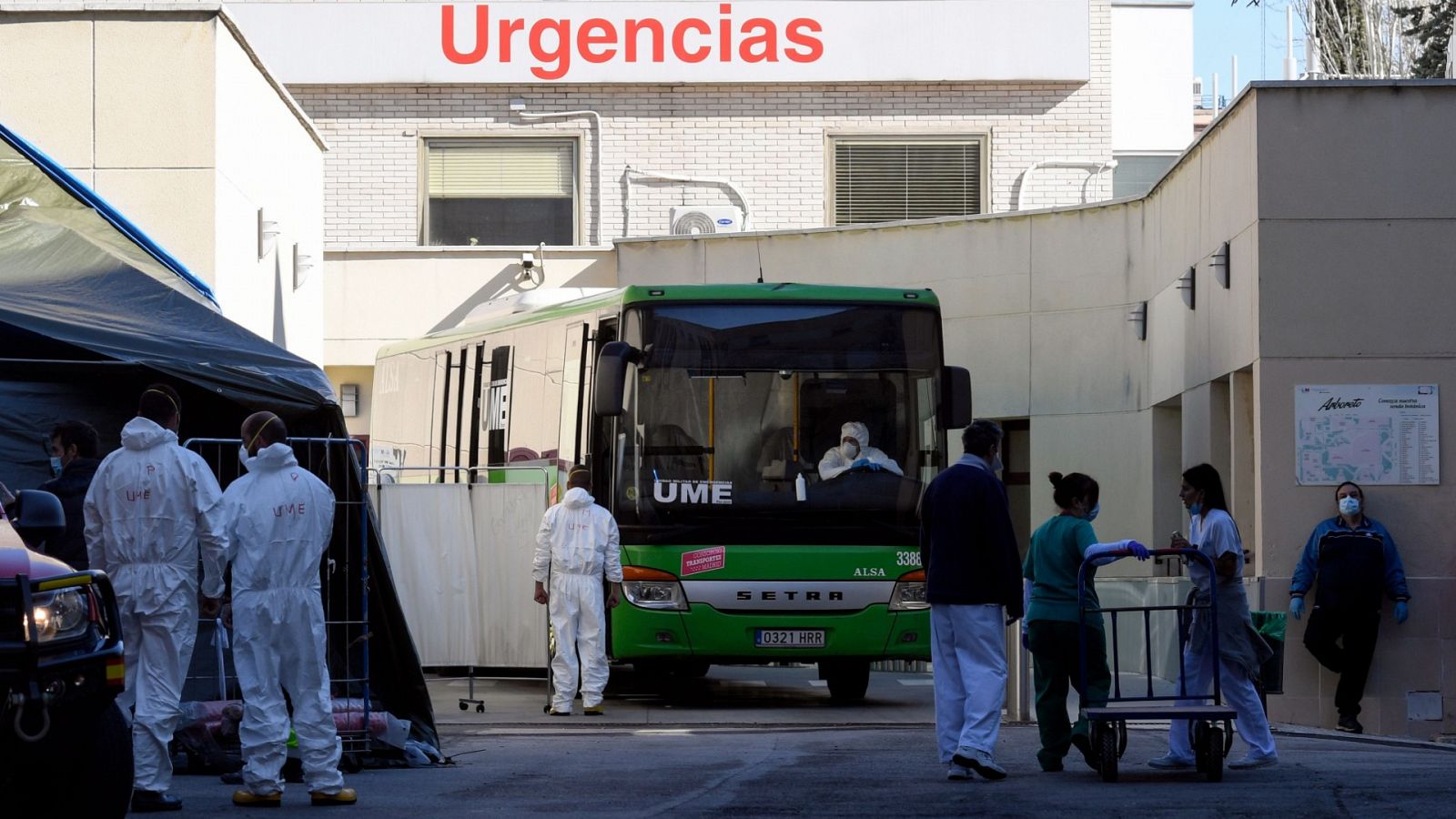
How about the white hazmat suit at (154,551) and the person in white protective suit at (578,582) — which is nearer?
the white hazmat suit at (154,551)

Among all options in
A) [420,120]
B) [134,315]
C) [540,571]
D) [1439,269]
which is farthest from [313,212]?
[1439,269]

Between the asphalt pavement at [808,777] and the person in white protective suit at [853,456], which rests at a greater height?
the person in white protective suit at [853,456]

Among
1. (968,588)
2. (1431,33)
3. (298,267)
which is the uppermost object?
(1431,33)

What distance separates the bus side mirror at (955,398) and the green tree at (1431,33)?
18.2 meters

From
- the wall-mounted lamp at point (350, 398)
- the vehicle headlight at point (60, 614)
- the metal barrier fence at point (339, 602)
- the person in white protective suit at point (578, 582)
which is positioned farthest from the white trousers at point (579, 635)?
the wall-mounted lamp at point (350, 398)

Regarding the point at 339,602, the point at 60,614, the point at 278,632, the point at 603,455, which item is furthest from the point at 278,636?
the point at 603,455

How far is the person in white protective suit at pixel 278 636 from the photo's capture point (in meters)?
9.69

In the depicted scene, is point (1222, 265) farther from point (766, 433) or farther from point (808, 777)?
point (808, 777)

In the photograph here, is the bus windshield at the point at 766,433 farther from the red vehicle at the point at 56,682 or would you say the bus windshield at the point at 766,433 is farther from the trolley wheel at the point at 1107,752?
the red vehicle at the point at 56,682

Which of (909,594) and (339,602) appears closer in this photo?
(339,602)

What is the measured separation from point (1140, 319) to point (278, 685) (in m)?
12.8

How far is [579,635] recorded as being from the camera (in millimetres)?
15828

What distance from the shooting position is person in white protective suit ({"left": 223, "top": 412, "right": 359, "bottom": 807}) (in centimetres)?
969

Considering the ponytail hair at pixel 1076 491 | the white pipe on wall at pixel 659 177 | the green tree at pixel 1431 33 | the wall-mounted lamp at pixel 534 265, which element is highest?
the green tree at pixel 1431 33
